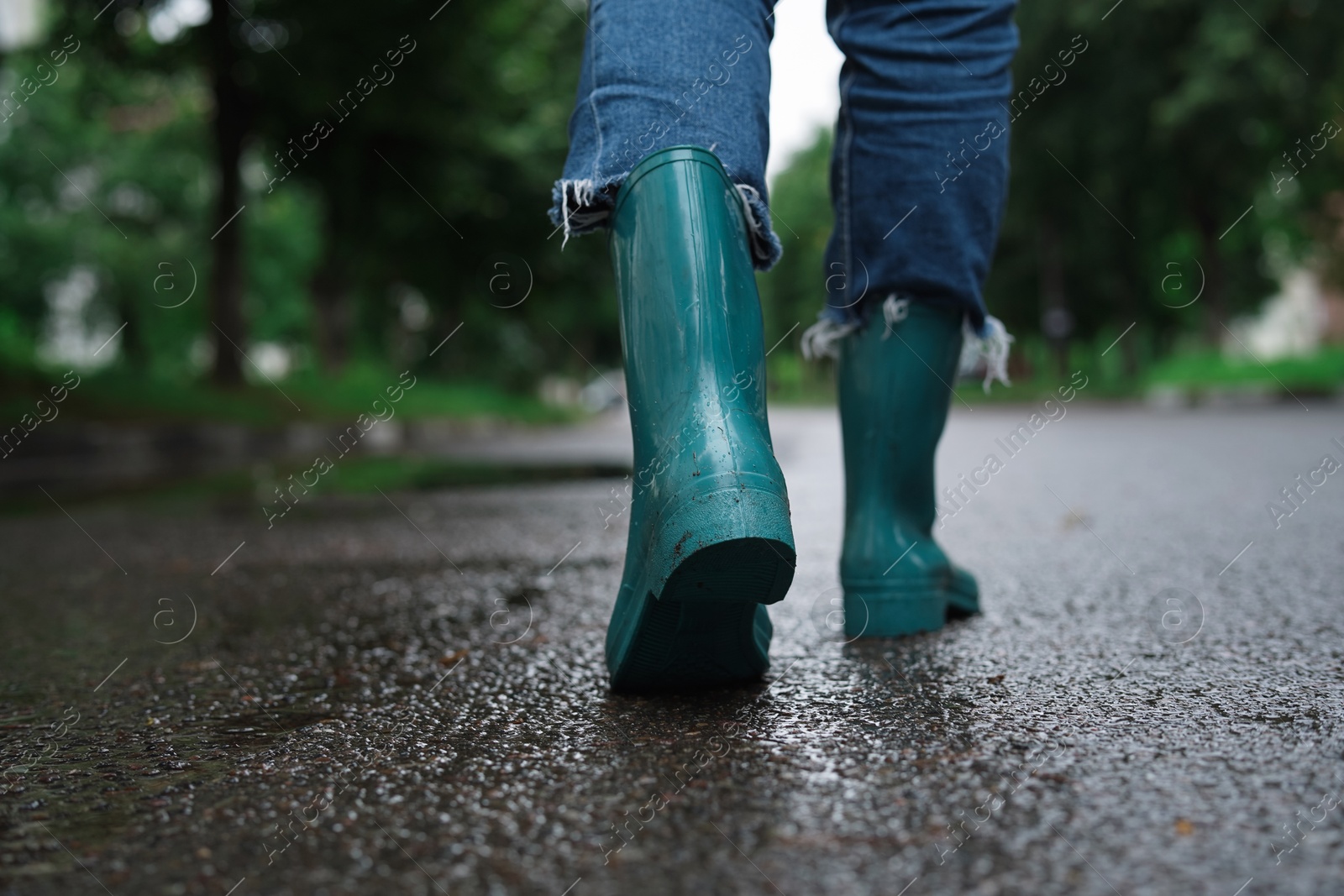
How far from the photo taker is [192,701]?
141cm

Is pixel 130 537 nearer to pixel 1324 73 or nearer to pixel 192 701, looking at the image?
pixel 192 701

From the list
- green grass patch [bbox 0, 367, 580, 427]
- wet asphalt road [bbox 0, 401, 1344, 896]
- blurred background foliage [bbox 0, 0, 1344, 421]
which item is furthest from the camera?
blurred background foliage [bbox 0, 0, 1344, 421]

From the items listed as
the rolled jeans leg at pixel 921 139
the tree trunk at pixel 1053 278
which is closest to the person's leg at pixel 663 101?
the rolled jeans leg at pixel 921 139

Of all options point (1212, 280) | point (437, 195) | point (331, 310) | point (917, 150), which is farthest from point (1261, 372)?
point (917, 150)

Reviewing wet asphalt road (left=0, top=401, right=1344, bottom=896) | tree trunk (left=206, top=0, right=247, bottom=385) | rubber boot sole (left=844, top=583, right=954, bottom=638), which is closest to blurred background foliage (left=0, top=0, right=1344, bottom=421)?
tree trunk (left=206, top=0, right=247, bottom=385)

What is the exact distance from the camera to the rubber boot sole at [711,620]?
117 cm

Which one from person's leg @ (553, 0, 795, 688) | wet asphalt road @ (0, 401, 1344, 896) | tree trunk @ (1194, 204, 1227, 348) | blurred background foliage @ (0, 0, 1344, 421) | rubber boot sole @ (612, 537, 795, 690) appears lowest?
wet asphalt road @ (0, 401, 1344, 896)

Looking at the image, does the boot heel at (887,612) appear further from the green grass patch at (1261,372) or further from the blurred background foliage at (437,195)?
the green grass patch at (1261,372)

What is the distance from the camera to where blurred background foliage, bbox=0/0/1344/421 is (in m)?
12.8

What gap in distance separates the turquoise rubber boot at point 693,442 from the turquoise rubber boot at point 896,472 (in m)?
0.36

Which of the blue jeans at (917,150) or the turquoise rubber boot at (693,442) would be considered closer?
the turquoise rubber boot at (693,442)

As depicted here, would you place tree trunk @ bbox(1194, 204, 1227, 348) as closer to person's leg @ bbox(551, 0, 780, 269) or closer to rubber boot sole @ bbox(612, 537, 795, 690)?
person's leg @ bbox(551, 0, 780, 269)

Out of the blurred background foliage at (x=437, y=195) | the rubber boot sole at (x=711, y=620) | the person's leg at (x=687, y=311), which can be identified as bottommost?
the rubber boot sole at (x=711, y=620)

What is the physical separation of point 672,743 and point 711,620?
189 mm
